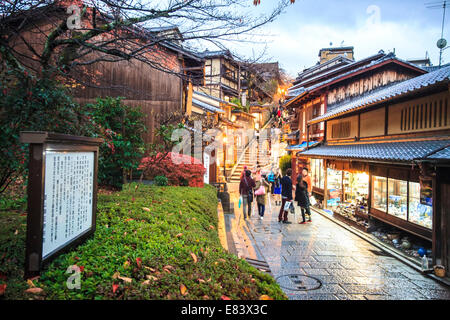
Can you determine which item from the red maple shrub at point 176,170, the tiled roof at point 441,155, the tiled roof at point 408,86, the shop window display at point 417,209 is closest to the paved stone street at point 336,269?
the shop window display at point 417,209

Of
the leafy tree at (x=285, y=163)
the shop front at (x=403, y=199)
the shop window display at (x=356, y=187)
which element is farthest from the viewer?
the leafy tree at (x=285, y=163)

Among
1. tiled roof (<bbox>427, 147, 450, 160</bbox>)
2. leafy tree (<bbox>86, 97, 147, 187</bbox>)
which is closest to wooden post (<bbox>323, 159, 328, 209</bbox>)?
tiled roof (<bbox>427, 147, 450, 160</bbox>)

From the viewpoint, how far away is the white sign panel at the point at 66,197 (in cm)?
320

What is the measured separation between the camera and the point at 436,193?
772cm

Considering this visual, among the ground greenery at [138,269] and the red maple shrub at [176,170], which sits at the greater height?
the red maple shrub at [176,170]

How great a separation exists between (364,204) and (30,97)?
14.1 m

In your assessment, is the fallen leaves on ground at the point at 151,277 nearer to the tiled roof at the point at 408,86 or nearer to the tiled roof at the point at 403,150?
the tiled roof at the point at 403,150

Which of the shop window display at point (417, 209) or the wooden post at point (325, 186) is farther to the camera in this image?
the wooden post at point (325, 186)

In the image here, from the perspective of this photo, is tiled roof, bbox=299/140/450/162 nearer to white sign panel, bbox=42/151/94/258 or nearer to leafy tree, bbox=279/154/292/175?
white sign panel, bbox=42/151/94/258

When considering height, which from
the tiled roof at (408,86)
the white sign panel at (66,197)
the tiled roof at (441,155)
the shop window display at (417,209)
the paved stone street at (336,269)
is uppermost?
the tiled roof at (408,86)

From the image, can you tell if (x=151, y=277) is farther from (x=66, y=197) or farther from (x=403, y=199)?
(x=403, y=199)

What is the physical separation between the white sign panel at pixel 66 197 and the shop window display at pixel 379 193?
11519 millimetres
